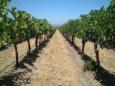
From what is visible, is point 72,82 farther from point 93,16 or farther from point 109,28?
point 93,16

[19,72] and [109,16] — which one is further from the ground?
[109,16]

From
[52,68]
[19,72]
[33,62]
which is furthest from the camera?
[33,62]

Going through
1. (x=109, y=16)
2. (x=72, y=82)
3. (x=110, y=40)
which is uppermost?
(x=109, y=16)

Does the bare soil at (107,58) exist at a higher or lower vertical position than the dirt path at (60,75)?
higher

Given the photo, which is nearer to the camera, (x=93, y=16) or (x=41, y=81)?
(x=41, y=81)

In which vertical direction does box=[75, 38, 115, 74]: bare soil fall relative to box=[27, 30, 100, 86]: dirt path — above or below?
above

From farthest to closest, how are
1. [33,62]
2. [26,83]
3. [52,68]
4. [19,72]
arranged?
[33,62]
[52,68]
[19,72]
[26,83]

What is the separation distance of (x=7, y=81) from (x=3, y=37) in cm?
614

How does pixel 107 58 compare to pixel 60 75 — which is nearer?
pixel 60 75

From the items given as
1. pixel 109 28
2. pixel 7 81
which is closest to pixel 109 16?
pixel 109 28

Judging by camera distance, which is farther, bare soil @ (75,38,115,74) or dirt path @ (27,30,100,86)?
bare soil @ (75,38,115,74)

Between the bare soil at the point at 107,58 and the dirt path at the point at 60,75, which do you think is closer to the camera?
the dirt path at the point at 60,75

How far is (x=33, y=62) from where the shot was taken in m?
36.5

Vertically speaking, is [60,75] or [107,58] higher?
[107,58]
